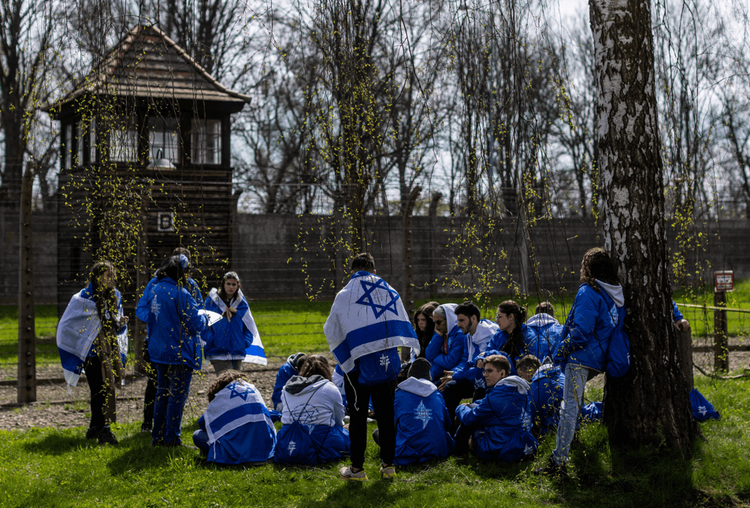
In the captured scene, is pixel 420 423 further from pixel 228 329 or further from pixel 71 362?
pixel 71 362

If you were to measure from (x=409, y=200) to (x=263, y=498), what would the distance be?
4841 mm

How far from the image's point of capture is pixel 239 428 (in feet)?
17.3

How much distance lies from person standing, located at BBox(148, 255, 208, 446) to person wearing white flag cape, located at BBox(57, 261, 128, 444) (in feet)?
1.13

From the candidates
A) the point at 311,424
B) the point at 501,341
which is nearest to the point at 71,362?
the point at 311,424

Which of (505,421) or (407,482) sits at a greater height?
(505,421)

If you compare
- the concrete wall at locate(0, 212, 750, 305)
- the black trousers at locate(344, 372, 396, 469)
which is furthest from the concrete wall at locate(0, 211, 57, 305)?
the black trousers at locate(344, 372, 396, 469)

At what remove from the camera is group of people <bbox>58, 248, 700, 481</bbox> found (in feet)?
15.6

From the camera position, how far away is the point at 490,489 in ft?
15.0

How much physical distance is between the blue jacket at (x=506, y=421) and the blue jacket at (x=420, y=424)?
0.30 m

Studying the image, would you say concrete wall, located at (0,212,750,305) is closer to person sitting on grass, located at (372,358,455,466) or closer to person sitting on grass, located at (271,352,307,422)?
person sitting on grass, located at (271,352,307,422)

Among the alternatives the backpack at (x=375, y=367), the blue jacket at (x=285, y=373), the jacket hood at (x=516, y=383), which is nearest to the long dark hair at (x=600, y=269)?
the jacket hood at (x=516, y=383)

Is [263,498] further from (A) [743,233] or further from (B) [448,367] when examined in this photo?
(A) [743,233]

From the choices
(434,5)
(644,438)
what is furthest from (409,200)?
(644,438)

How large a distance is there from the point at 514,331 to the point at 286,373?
6.99 ft
